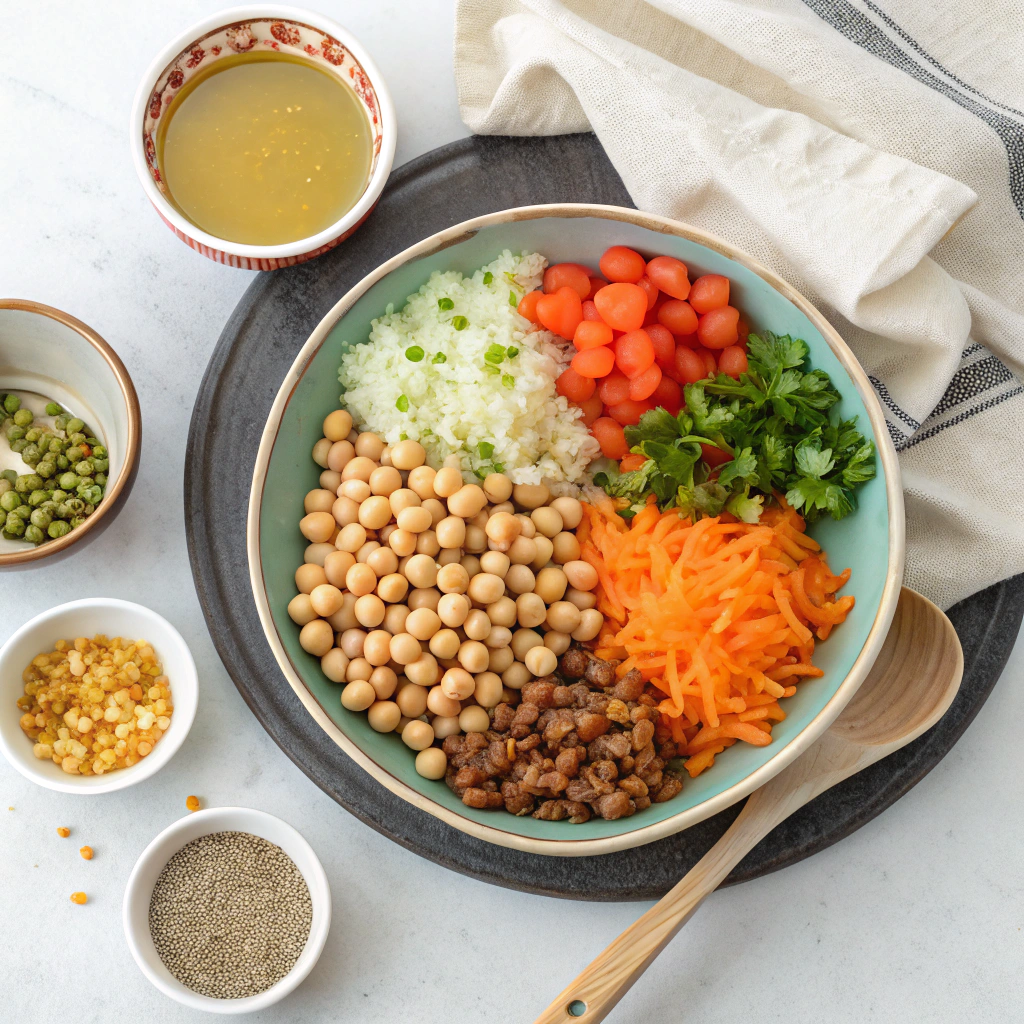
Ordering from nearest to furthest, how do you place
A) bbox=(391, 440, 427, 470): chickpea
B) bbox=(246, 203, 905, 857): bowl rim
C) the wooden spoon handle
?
bbox=(246, 203, 905, 857): bowl rim → the wooden spoon handle → bbox=(391, 440, 427, 470): chickpea

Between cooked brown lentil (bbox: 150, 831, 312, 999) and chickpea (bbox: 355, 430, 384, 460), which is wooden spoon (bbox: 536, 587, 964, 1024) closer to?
cooked brown lentil (bbox: 150, 831, 312, 999)

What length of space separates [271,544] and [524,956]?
110cm

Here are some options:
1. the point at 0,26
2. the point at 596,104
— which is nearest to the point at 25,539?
the point at 0,26

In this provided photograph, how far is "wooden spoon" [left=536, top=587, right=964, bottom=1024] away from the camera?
1826mm

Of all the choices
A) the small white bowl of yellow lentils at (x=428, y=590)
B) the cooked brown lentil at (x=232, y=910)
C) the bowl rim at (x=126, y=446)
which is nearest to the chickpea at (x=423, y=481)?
the small white bowl of yellow lentils at (x=428, y=590)

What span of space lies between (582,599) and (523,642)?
0.16m

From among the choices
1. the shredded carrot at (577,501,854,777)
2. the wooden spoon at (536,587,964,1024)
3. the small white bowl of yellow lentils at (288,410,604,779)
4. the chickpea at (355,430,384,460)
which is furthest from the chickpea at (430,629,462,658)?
the wooden spoon at (536,587,964,1024)

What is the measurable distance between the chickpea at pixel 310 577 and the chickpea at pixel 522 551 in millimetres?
394

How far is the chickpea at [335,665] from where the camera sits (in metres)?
1.87

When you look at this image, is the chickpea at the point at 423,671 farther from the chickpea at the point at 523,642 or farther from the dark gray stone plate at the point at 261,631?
the dark gray stone plate at the point at 261,631

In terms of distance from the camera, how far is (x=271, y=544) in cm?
185

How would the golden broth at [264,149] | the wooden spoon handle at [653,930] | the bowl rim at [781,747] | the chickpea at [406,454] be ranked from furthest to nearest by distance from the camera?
the golden broth at [264,149]
the chickpea at [406,454]
the wooden spoon handle at [653,930]
the bowl rim at [781,747]

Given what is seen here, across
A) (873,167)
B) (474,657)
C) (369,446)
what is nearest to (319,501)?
(369,446)

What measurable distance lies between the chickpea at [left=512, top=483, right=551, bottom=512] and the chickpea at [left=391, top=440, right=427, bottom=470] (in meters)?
0.22
